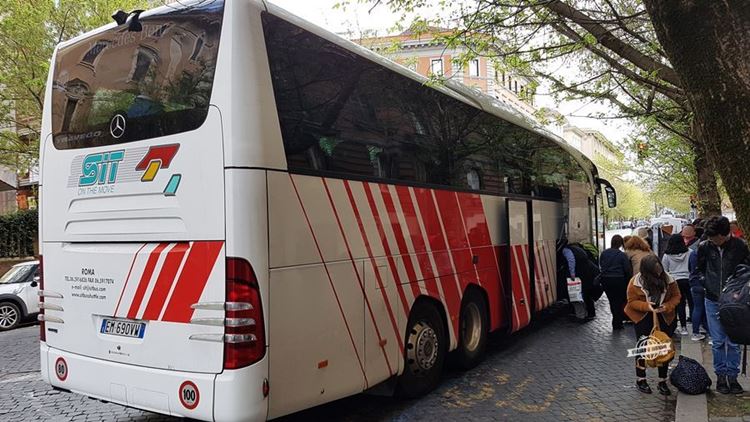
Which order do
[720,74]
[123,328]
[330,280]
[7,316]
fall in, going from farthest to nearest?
1. [7,316]
2. [330,280]
3. [123,328]
4. [720,74]

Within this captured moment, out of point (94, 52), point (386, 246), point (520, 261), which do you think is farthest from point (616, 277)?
point (94, 52)

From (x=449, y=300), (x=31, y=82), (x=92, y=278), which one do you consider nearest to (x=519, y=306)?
(x=449, y=300)

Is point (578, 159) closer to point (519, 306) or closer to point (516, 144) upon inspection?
point (516, 144)

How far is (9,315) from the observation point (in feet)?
41.4

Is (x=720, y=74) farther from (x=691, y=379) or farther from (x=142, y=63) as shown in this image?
(x=142, y=63)

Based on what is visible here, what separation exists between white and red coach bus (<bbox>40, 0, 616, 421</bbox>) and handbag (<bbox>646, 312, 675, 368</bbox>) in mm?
2269

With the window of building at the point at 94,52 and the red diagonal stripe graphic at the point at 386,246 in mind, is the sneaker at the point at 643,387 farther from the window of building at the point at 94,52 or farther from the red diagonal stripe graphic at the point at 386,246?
the window of building at the point at 94,52

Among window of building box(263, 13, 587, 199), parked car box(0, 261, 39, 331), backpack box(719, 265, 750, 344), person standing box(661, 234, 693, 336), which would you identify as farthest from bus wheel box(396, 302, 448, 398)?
parked car box(0, 261, 39, 331)

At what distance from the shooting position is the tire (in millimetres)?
12562

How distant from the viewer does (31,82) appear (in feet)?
50.1

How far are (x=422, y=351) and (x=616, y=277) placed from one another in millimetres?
4759

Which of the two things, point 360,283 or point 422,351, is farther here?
point 422,351

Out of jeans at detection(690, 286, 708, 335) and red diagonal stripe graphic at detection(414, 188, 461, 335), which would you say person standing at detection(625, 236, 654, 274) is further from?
red diagonal stripe graphic at detection(414, 188, 461, 335)

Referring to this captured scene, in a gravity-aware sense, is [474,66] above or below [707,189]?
above
